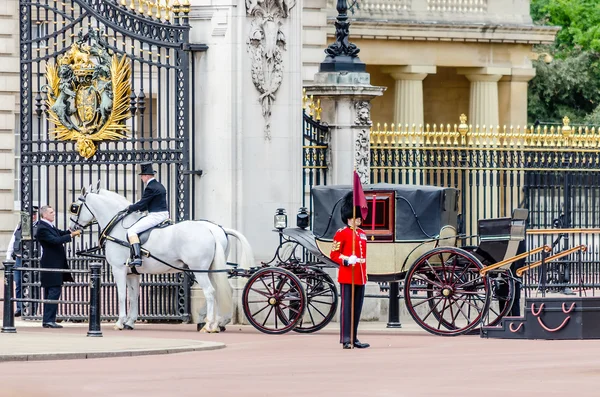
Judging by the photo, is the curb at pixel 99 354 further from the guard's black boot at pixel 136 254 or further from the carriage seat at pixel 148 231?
the carriage seat at pixel 148 231

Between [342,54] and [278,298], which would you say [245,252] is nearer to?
[278,298]

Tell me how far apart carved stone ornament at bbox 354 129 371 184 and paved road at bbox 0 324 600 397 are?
345 centimetres

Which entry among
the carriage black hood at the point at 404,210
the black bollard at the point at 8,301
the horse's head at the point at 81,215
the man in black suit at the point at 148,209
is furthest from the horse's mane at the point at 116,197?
the carriage black hood at the point at 404,210

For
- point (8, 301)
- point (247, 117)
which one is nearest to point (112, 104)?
point (247, 117)

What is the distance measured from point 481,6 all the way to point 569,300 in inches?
1023

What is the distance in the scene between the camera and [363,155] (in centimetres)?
2370

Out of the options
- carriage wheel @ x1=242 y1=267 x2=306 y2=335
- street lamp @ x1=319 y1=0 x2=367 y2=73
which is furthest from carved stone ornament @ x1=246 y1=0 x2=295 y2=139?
carriage wheel @ x1=242 y1=267 x2=306 y2=335

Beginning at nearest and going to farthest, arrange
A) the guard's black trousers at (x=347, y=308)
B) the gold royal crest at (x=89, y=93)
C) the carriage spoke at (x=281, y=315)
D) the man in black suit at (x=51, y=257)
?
the guard's black trousers at (x=347, y=308), the carriage spoke at (x=281, y=315), the man in black suit at (x=51, y=257), the gold royal crest at (x=89, y=93)

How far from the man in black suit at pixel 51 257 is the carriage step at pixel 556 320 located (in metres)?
5.72

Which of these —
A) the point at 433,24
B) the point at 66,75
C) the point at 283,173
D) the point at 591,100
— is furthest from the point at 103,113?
the point at 591,100

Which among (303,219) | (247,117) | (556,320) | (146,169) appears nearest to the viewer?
(556,320)

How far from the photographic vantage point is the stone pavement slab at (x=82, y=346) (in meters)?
18.0

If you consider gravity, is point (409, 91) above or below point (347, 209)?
above

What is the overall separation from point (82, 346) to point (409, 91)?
2569 cm
